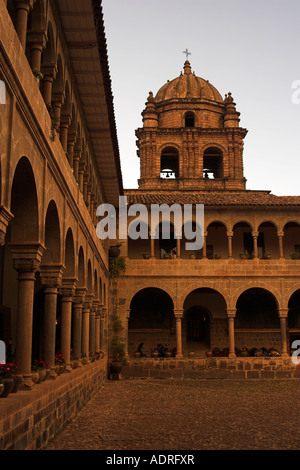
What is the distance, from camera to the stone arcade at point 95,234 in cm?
850

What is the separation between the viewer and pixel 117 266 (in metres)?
25.8

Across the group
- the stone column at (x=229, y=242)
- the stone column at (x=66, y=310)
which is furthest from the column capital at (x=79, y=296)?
the stone column at (x=229, y=242)

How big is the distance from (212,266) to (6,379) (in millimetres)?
19318

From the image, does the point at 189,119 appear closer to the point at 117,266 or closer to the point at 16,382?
the point at 117,266

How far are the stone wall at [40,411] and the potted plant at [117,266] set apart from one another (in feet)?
39.0

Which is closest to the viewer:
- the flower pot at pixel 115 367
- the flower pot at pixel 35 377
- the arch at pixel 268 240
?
the flower pot at pixel 35 377

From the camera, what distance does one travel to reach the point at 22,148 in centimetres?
759

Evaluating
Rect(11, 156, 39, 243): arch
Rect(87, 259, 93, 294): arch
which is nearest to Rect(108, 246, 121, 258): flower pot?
Rect(87, 259, 93, 294): arch
